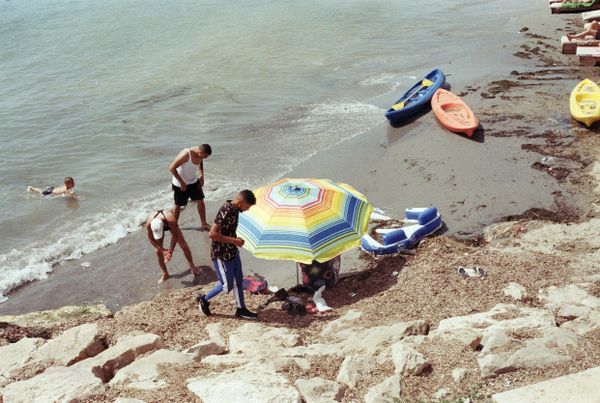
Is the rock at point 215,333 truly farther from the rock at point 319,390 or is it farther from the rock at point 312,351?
the rock at point 319,390

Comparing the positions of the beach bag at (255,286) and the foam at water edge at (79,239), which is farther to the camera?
the foam at water edge at (79,239)

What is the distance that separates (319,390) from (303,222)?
2892 mm

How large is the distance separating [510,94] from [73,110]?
47.4 ft

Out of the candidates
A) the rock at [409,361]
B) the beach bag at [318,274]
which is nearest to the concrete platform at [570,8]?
the beach bag at [318,274]

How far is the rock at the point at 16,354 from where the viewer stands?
6.24m

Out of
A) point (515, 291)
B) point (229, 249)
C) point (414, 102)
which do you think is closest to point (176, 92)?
point (414, 102)

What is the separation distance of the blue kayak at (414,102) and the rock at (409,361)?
404 inches

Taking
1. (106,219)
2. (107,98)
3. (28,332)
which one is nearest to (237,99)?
(107,98)

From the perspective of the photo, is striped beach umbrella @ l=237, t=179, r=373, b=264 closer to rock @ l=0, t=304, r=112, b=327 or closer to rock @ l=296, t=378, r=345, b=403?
rock @ l=296, t=378, r=345, b=403

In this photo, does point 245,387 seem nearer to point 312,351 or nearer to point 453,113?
point 312,351

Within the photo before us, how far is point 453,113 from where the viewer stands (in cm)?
1424

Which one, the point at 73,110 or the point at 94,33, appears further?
the point at 94,33

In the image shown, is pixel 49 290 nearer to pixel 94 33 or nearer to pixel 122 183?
pixel 122 183

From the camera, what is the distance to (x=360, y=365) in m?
5.61
